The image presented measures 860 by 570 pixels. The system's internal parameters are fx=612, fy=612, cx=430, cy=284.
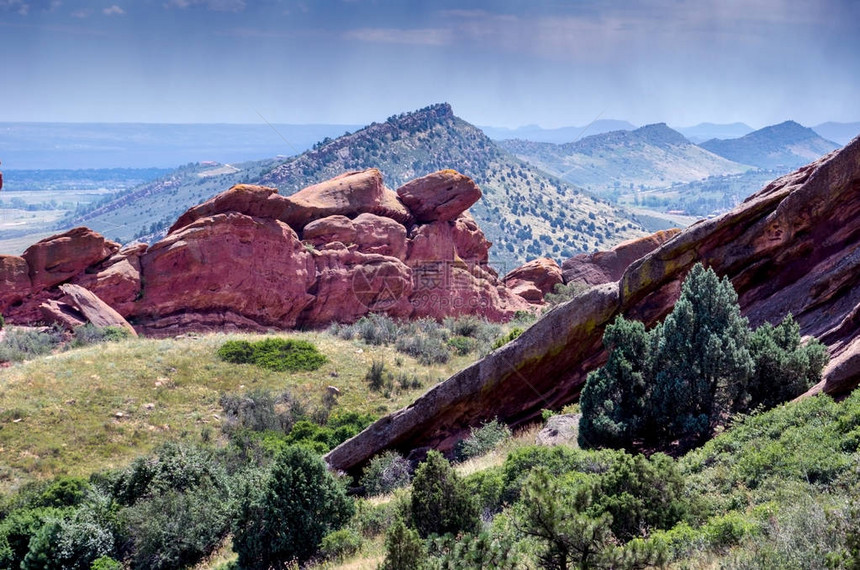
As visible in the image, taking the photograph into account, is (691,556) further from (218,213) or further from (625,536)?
(218,213)

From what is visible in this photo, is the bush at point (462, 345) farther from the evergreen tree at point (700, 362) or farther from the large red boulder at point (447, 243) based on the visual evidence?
the evergreen tree at point (700, 362)

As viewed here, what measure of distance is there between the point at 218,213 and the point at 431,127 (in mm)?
128702

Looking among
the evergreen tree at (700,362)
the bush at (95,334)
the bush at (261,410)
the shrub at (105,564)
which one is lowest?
the bush at (261,410)

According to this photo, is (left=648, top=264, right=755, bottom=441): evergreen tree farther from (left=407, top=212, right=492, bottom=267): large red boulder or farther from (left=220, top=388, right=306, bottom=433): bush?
(left=407, top=212, right=492, bottom=267): large red boulder

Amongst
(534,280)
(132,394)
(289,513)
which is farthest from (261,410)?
(534,280)

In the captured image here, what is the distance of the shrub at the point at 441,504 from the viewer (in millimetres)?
10148

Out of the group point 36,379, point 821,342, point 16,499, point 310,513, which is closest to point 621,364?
point 821,342

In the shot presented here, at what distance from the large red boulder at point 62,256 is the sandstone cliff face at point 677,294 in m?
22.6

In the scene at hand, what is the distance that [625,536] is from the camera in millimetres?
8102

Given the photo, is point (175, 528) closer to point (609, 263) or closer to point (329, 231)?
point (329, 231)

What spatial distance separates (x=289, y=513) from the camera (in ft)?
38.4

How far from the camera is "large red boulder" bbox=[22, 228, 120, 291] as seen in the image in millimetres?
31391

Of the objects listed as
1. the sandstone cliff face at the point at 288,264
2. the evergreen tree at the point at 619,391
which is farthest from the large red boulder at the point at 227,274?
the evergreen tree at the point at 619,391

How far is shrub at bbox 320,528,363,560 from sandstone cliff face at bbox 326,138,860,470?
5.22 metres
